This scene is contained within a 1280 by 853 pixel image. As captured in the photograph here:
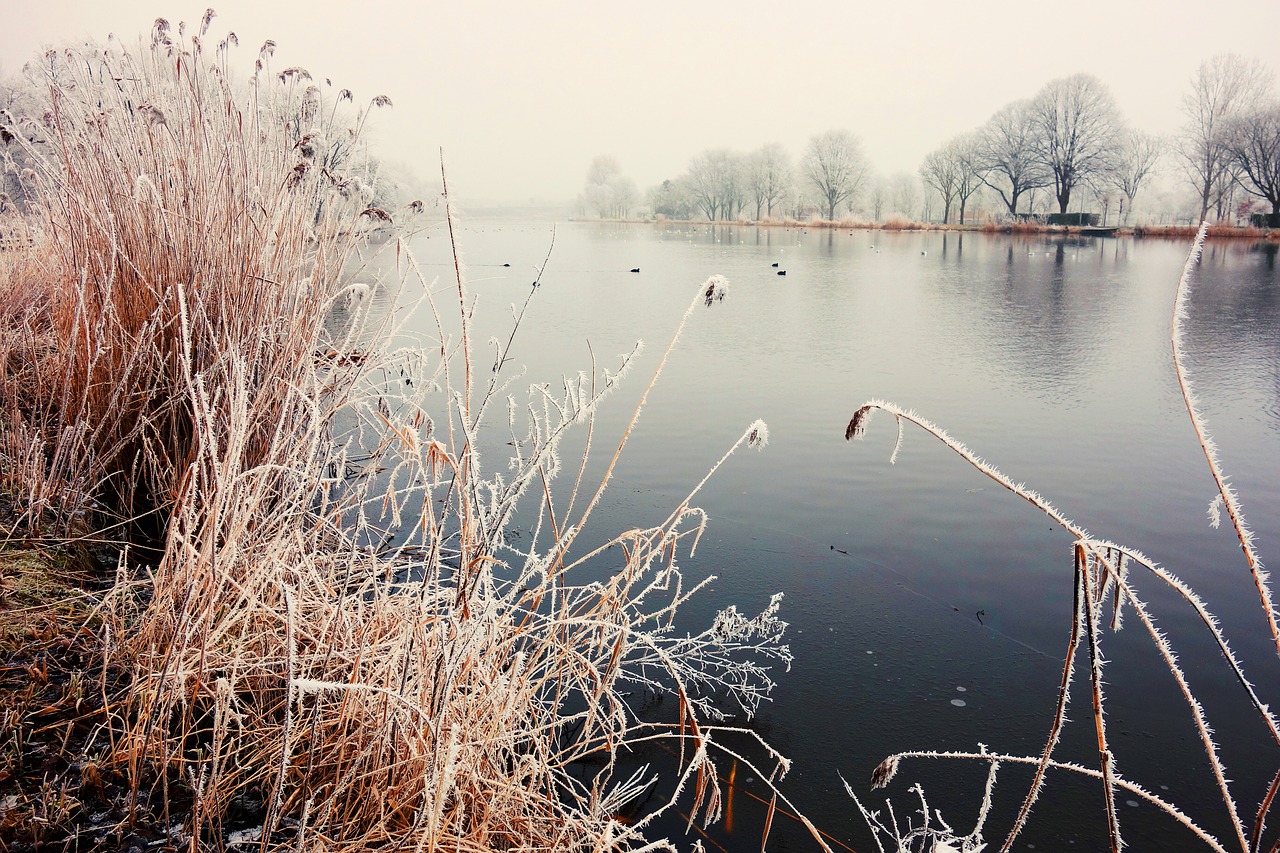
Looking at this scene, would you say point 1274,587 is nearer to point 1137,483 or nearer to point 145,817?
point 1137,483

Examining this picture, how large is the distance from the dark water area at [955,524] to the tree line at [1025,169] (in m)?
12.3

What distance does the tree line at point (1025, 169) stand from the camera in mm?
34906

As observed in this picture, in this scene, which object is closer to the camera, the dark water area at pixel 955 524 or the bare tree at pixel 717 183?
the dark water area at pixel 955 524

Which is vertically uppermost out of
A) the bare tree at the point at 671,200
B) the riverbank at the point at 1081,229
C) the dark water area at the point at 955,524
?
the bare tree at the point at 671,200

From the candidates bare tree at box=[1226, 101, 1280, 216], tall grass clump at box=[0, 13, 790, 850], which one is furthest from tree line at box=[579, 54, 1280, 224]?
tall grass clump at box=[0, 13, 790, 850]

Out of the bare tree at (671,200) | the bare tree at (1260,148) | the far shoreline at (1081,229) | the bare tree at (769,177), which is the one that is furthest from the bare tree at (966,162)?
the bare tree at (671,200)

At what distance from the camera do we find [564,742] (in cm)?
225

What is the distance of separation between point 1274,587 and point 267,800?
3.55m

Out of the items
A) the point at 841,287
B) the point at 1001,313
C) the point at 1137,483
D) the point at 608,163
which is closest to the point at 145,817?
the point at 1137,483

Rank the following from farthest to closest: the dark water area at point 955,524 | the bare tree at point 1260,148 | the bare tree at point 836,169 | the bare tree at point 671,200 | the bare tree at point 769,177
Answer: the bare tree at point 671,200 → the bare tree at point 769,177 → the bare tree at point 836,169 → the bare tree at point 1260,148 → the dark water area at point 955,524

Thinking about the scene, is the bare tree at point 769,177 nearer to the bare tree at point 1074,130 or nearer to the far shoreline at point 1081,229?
the far shoreline at point 1081,229

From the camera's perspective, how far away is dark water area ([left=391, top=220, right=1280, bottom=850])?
216 centimetres

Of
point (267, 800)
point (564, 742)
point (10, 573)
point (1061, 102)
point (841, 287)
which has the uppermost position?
point (1061, 102)

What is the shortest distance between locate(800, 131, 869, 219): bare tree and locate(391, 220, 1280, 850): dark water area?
171 feet
